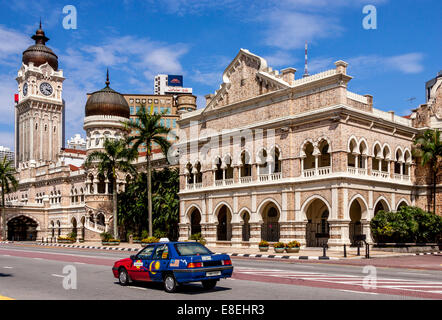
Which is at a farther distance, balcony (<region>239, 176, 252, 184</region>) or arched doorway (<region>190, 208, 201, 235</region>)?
arched doorway (<region>190, 208, 201, 235</region>)

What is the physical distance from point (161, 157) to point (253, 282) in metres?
39.9

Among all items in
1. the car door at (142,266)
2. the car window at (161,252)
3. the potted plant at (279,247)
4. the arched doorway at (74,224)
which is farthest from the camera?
the arched doorway at (74,224)

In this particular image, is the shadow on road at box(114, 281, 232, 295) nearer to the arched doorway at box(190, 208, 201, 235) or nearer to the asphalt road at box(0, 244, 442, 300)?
the asphalt road at box(0, 244, 442, 300)

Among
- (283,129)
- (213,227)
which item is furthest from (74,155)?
(283,129)

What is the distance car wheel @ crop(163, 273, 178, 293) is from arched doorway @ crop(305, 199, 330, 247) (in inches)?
980

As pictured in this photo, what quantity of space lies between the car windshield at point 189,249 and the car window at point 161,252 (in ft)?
0.99

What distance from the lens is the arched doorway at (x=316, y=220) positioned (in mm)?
37534

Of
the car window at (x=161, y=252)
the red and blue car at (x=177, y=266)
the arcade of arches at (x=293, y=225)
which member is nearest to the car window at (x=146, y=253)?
the red and blue car at (x=177, y=266)

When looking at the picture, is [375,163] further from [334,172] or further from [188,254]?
[188,254]

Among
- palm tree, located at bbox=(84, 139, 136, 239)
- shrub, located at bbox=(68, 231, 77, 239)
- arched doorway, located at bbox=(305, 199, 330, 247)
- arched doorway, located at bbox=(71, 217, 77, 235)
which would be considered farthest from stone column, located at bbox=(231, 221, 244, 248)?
arched doorway, located at bbox=(71, 217, 77, 235)

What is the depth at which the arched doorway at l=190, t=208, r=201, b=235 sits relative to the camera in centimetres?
4703

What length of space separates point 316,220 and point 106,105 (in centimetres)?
3388

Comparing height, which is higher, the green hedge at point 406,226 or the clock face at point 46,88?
the clock face at point 46,88

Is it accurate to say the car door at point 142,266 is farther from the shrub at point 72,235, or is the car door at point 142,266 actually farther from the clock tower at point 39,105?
the clock tower at point 39,105
